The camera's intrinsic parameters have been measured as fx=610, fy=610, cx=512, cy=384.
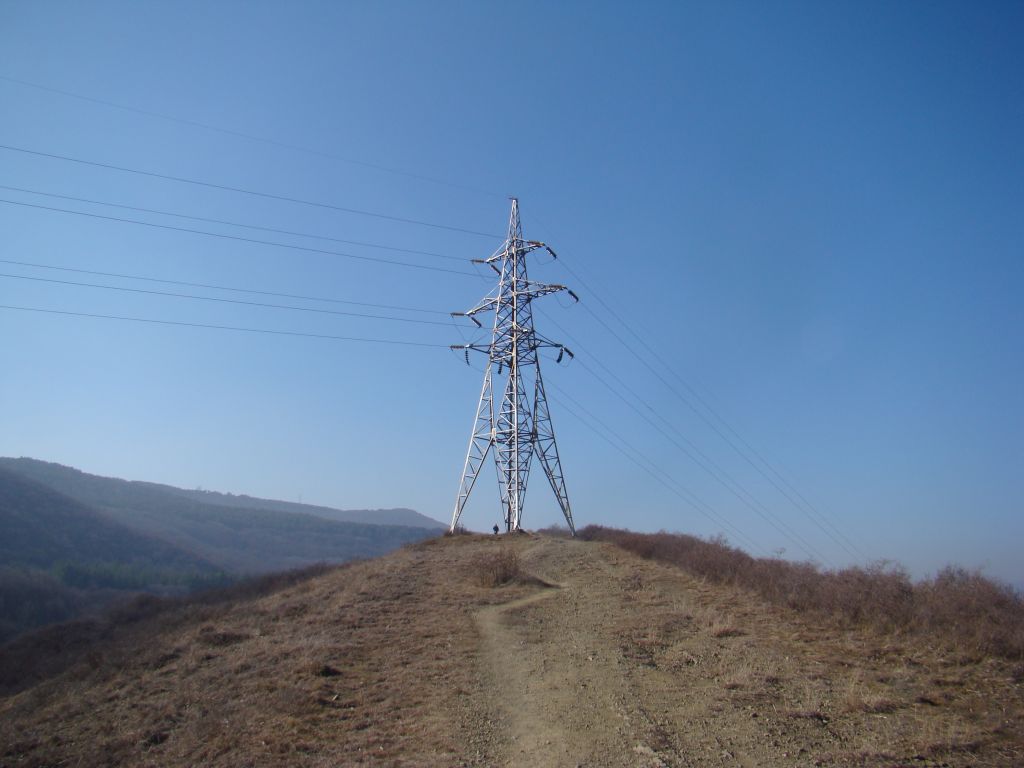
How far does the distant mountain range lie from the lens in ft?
194

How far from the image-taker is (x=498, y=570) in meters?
18.2

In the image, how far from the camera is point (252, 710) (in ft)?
30.9

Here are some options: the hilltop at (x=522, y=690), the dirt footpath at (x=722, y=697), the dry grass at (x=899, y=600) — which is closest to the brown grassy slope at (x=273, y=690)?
the hilltop at (x=522, y=690)

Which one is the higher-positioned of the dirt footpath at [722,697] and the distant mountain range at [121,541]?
the dirt footpath at [722,697]

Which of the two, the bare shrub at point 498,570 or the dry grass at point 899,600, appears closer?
the dry grass at point 899,600

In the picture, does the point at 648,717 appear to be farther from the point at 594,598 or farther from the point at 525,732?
the point at 594,598

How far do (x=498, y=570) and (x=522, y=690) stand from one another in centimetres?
834

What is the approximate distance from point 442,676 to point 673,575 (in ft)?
32.3

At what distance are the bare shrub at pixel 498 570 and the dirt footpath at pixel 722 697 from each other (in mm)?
3698

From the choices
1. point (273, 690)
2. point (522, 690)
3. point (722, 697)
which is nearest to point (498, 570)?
point (522, 690)

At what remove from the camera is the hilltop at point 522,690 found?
25.1 ft

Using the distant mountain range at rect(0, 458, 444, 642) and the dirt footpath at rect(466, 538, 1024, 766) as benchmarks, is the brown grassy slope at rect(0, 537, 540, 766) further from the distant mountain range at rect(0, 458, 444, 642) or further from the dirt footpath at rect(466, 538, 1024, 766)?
the distant mountain range at rect(0, 458, 444, 642)

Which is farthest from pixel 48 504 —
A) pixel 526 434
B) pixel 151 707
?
pixel 151 707

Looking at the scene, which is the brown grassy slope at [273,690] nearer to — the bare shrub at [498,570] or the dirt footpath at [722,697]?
the bare shrub at [498,570]
